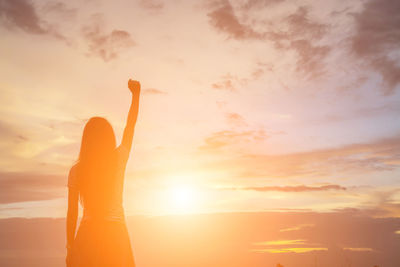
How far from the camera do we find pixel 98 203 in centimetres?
557

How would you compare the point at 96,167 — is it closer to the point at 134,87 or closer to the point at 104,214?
the point at 104,214

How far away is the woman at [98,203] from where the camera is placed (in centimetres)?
549

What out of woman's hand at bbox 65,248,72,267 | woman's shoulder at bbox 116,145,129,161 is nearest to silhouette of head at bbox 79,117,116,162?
woman's shoulder at bbox 116,145,129,161

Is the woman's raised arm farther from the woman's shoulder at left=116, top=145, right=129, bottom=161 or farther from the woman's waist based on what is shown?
the woman's waist

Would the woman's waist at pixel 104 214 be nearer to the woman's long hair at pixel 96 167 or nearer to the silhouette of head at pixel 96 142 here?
the woman's long hair at pixel 96 167

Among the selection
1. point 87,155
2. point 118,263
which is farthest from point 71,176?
point 118,263

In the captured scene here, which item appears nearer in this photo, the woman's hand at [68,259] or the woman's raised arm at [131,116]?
the woman's hand at [68,259]

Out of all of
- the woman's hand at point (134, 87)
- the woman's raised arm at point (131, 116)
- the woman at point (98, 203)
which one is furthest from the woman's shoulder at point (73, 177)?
the woman's hand at point (134, 87)

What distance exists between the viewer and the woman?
5.49 metres

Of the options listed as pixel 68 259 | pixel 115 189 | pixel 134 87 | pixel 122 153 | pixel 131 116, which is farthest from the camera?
pixel 134 87

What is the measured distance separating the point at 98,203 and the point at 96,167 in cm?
52

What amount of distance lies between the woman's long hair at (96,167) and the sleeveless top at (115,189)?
6 centimetres

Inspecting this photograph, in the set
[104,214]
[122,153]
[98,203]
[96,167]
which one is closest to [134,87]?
[122,153]

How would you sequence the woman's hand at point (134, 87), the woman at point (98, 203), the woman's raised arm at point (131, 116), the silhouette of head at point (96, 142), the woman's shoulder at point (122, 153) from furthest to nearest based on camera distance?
1. the woman's hand at point (134, 87)
2. the woman's raised arm at point (131, 116)
3. the woman's shoulder at point (122, 153)
4. the silhouette of head at point (96, 142)
5. the woman at point (98, 203)
